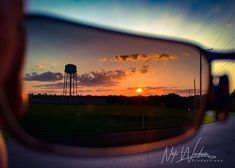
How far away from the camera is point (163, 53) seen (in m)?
0.76

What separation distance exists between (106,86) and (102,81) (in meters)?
0.01

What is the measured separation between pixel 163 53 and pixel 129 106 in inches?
5.1

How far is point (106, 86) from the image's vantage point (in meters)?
0.79

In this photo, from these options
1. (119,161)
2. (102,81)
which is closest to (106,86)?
(102,81)

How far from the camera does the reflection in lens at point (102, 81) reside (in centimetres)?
61

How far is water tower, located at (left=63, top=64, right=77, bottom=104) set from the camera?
0.70m

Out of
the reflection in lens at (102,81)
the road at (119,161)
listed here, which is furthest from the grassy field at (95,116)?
the road at (119,161)

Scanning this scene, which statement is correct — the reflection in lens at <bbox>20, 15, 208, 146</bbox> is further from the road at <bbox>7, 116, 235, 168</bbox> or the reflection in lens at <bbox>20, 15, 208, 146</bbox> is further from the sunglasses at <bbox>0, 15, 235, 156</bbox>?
the road at <bbox>7, 116, 235, 168</bbox>

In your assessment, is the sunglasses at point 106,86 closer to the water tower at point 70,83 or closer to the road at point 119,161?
the water tower at point 70,83

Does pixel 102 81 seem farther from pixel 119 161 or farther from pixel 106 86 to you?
pixel 119 161

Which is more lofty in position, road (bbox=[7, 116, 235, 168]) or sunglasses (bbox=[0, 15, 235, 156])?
sunglasses (bbox=[0, 15, 235, 156])

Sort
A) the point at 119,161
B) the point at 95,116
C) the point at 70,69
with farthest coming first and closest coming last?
1. the point at 119,161
2. the point at 95,116
3. the point at 70,69

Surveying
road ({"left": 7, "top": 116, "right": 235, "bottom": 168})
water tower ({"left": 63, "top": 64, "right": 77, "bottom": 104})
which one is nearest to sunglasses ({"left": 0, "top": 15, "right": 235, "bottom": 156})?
water tower ({"left": 63, "top": 64, "right": 77, "bottom": 104})

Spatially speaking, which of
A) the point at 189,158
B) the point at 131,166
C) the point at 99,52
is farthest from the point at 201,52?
the point at 189,158
